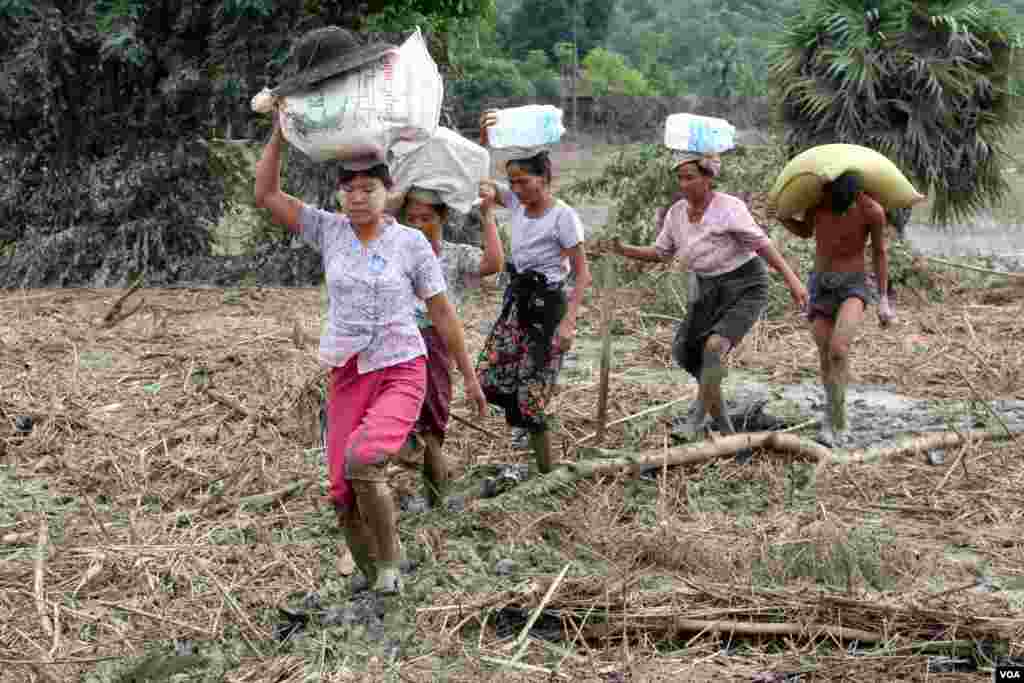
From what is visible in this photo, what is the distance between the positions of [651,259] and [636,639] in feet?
8.76

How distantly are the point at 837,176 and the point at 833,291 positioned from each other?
613 mm

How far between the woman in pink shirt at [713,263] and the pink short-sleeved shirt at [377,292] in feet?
5.86

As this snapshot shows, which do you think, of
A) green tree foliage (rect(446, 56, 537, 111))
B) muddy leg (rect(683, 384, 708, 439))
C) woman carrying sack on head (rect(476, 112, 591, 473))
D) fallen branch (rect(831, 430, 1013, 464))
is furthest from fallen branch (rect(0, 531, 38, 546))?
green tree foliage (rect(446, 56, 537, 111))

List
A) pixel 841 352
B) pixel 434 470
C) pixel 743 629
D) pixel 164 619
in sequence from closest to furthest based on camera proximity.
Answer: pixel 743 629, pixel 164 619, pixel 434 470, pixel 841 352

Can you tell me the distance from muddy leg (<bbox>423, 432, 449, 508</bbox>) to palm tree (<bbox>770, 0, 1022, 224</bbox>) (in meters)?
8.07

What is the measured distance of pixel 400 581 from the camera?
4191 mm

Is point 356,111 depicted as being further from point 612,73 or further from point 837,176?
point 612,73

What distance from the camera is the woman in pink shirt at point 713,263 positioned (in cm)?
583

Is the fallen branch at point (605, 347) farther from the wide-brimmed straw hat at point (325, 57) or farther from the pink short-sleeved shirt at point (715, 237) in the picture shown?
the wide-brimmed straw hat at point (325, 57)

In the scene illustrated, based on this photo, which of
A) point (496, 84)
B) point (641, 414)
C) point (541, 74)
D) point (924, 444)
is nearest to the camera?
point (924, 444)

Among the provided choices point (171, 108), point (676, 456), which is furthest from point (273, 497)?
point (171, 108)

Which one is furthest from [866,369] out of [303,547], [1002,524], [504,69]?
[504,69]

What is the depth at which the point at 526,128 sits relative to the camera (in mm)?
5215

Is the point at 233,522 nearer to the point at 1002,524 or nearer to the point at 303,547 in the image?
the point at 303,547
